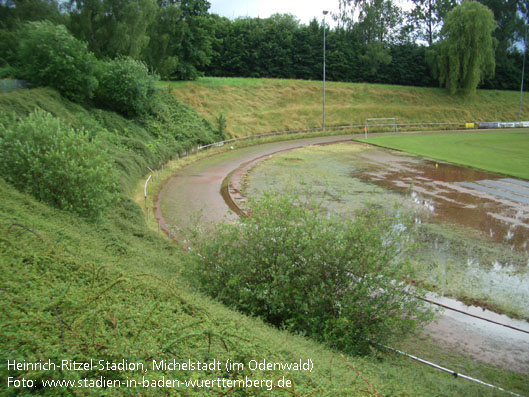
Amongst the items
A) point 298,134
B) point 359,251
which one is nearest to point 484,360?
point 359,251

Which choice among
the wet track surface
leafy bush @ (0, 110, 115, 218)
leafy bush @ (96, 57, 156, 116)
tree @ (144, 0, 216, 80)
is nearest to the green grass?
the wet track surface

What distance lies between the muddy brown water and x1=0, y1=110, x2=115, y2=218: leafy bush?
833cm

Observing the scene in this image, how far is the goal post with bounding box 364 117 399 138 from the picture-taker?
4694cm

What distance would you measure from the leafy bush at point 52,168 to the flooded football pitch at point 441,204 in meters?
5.27

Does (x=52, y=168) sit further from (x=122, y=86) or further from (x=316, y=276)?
(x=122, y=86)

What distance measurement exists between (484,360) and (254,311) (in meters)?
4.80

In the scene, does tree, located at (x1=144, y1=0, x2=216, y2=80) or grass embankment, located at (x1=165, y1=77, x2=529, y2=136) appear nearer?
tree, located at (x1=144, y1=0, x2=216, y2=80)

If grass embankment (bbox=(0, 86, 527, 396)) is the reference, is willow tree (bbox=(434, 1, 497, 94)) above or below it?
above

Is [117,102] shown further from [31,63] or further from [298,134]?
[298,134]

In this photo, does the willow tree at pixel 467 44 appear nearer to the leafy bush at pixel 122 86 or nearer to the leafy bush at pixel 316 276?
the leafy bush at pixel 122 86

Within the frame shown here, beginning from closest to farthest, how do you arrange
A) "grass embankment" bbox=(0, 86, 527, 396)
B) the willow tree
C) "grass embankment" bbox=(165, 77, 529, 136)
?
1. "grass embankment" bbox=(0, 86, 527, 396)
2. "grass embankment" bbox=(165, 77, 529, 136)
3. the willow tree

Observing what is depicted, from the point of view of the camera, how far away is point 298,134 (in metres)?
42.1

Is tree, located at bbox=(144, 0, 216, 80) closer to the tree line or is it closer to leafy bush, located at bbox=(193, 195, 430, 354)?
the tree line

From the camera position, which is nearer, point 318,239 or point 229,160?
point 318,239
